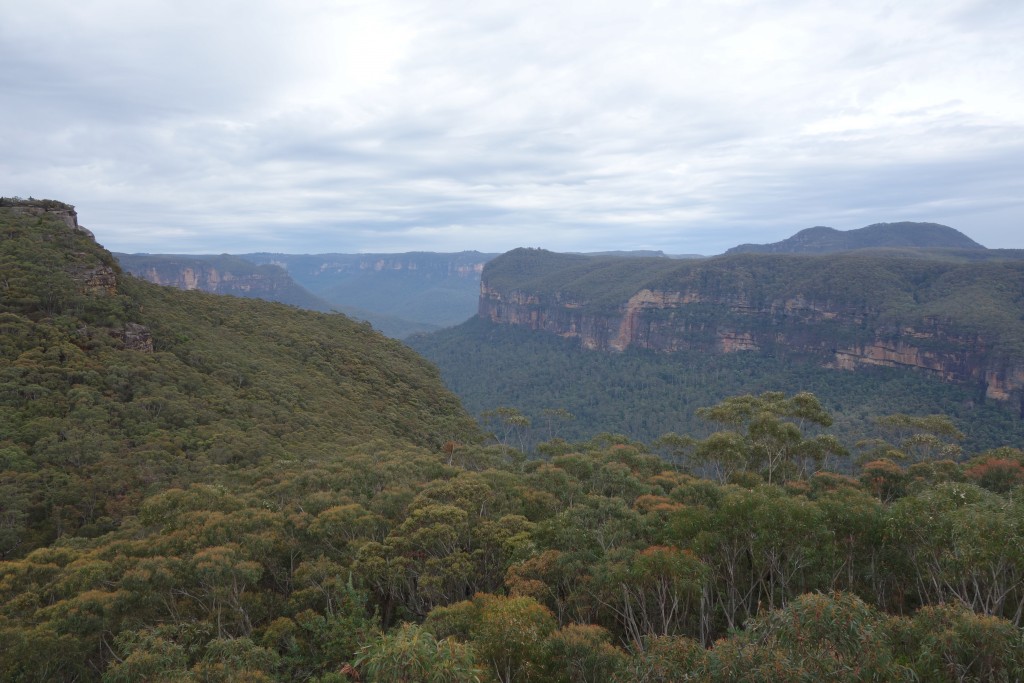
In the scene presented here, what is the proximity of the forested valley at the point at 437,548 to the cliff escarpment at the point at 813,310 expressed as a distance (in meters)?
60.8

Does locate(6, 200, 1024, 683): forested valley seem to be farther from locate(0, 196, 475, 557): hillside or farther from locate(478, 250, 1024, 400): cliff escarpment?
locate(478, 250, 1024, 400): cliff escarpment

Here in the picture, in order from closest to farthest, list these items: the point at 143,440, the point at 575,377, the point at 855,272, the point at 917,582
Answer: the point at 917,582
the point at 143,440
the point at 855,272
the point at 575,377

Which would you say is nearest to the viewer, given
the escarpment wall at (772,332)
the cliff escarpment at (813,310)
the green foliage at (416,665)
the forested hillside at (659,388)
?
the green foliage at (416,665)

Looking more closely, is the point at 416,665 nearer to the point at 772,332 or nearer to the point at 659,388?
the point at 659,388

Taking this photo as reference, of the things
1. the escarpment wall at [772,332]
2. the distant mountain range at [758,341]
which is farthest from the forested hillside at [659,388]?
the escarpment wall at [772,332]

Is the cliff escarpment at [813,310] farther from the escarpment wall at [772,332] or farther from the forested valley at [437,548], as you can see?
the forested valley at [437,548]

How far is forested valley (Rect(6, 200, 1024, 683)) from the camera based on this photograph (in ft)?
35.0

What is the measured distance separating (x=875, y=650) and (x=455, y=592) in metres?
13.8

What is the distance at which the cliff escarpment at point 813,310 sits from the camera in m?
80.5

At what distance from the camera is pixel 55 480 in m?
25.0

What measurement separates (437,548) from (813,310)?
352 feet

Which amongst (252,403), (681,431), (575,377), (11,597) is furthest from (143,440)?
(575,377)

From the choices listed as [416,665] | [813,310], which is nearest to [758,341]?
[813,310]

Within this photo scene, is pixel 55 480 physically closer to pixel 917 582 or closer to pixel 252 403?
pixel 252 403
